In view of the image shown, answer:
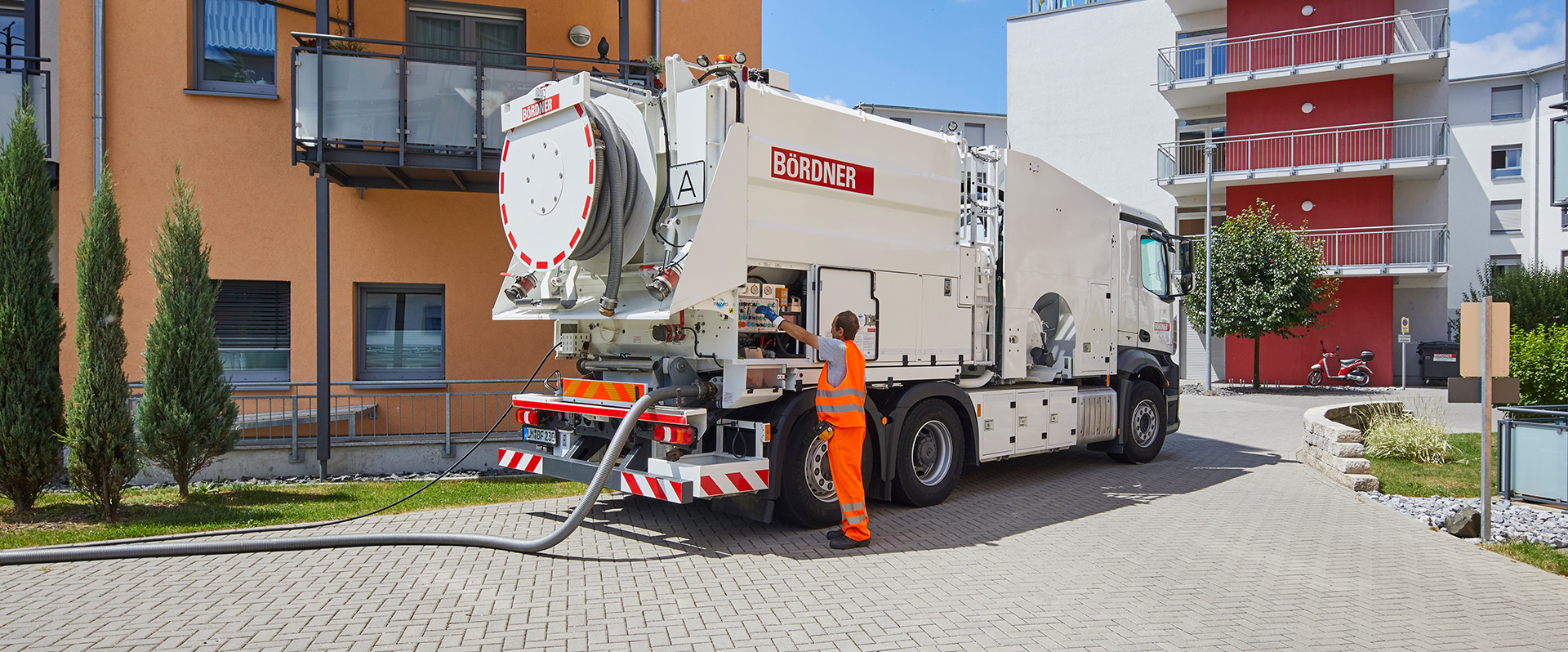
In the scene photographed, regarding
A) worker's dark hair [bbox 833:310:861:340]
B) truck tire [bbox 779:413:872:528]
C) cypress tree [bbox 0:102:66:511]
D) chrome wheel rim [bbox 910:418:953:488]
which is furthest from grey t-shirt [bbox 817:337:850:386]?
cypress tree [bbox 0:102:66:511]

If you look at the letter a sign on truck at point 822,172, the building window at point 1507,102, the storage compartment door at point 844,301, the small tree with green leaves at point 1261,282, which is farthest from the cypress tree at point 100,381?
the building window at point 1507,102

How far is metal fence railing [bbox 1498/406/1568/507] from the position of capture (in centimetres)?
760

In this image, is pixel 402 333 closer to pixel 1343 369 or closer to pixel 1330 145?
pixel 1343 369

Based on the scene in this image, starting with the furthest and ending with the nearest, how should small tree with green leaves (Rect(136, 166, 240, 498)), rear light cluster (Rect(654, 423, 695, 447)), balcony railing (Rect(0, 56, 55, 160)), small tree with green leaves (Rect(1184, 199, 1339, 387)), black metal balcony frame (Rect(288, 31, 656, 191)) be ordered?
small tree with green leaves (Rect(1184, 199, 1339, 387)) → balcony railing (Rect(0, 56, 55, 160)) → black metal balcony frame (Rect(288, 31, 656, 191)) → small tree with green leaves (Rect(136, 166, 240, 498)) → rear light cluster (Rect(654, 423, 695, 447))

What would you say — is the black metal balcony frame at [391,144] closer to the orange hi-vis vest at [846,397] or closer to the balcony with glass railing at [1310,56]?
the orange hi-vis vest at [846,397]

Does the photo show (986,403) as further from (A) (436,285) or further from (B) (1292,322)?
(B) (1292,322)

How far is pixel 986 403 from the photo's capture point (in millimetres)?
8273

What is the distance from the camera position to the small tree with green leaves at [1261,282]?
952 inches

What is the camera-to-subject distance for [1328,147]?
26625 mm

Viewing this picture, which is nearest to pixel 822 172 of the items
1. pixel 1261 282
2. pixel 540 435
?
pixel 540 435

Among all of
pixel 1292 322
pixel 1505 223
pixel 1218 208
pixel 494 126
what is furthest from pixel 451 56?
pixel 1505 223

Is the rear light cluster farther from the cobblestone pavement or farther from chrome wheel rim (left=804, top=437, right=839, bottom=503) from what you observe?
chrome wheel rim (left=804, top=437, right=839, bottom=503)

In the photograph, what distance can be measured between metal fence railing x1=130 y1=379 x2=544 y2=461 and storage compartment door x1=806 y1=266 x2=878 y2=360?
15.1ft

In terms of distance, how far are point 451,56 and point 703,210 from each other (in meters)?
7.29
